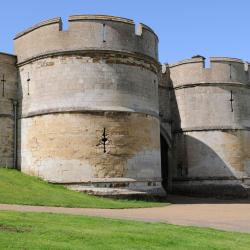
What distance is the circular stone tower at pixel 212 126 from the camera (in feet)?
84.6

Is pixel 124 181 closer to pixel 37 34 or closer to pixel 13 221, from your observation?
pixel 37 34

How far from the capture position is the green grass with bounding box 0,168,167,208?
14852 mm

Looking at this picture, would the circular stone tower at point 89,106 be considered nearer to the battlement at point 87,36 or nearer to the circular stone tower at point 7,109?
the battlement at point 87,36

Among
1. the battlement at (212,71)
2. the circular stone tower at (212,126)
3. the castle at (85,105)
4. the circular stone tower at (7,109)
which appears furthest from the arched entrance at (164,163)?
the circular stone tower at (7,109)

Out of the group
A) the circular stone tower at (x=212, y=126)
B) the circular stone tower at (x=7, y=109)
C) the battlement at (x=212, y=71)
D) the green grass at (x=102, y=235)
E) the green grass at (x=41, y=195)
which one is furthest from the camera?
the battlement at (x=212, y=71)

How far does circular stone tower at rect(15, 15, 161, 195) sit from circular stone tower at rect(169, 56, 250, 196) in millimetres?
6647

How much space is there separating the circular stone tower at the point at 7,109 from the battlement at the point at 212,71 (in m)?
10.4

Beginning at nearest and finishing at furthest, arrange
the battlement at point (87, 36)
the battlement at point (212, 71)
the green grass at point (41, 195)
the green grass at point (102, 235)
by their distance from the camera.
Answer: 1. the green grass at point (102, 235)
2. the green grass at point (41, 195)
3. the battlement at point (87, 36)
4. the battlement at point (212, 71)

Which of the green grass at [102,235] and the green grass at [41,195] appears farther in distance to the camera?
the green grass at [41,195]

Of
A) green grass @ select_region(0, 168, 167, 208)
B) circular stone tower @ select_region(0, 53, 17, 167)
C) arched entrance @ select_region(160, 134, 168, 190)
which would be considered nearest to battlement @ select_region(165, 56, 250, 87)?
arched entrance @ select_region(160, 134, 168, 190)

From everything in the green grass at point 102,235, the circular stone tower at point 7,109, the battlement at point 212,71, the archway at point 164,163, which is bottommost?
the green grass at point 102,235

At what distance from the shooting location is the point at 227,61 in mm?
26438

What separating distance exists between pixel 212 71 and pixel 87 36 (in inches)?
390

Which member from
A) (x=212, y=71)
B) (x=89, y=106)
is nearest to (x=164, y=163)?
(x=212, y=71)
